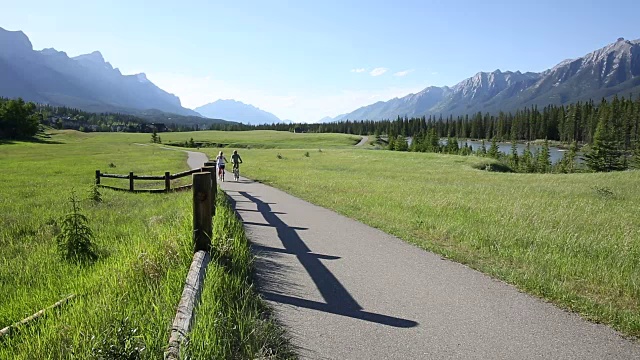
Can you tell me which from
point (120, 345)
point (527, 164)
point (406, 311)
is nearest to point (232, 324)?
point (120, 345)

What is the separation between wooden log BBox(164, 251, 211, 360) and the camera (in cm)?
303

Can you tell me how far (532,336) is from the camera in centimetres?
438

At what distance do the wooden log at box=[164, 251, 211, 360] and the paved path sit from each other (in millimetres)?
1014

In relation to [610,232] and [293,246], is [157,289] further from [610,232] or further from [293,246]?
[610,232]

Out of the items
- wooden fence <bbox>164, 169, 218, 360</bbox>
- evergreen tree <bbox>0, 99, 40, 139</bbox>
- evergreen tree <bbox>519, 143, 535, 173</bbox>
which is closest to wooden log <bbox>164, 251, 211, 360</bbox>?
wooden fence <bbox>164, 169, 218, 360</bbox>

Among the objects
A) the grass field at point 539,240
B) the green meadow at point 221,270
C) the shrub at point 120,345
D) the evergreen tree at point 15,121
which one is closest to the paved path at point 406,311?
the green meadow at point 221,270

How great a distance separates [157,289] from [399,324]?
3.01 metres

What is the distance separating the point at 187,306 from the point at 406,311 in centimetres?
279

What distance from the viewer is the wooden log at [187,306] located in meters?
3.03

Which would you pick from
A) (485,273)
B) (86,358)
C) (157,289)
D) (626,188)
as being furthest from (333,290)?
(626,188)

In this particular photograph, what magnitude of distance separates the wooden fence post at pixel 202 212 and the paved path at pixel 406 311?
3.57 feet

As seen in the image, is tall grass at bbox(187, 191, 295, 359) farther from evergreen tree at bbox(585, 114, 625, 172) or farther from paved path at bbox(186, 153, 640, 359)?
evergreen tree at bbox(585, 114, 625, 172)

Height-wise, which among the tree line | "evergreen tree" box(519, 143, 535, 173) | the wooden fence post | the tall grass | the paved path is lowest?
"evergreen tree" box(519, 143, 535, 173)

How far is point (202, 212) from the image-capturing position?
5.93 m
